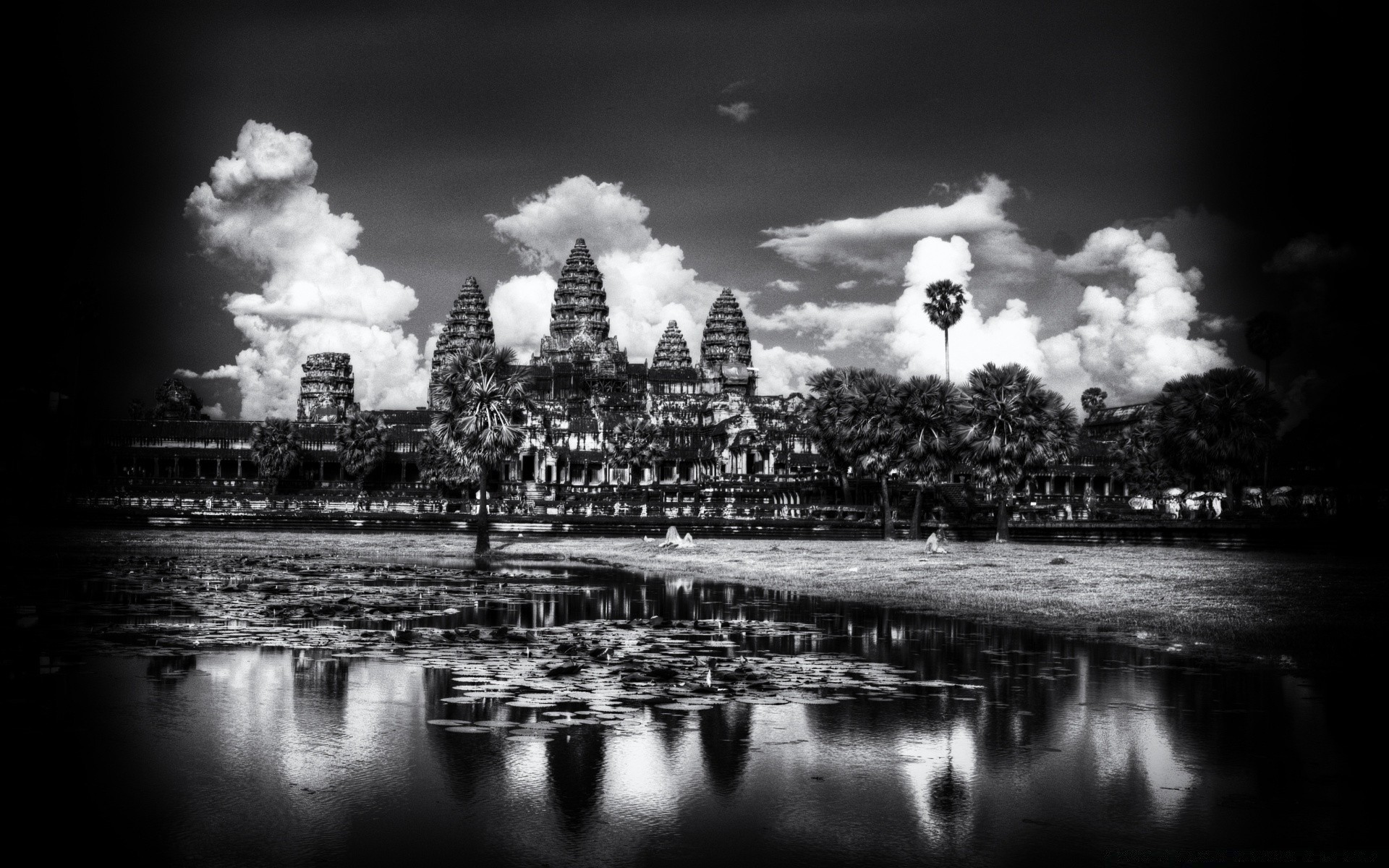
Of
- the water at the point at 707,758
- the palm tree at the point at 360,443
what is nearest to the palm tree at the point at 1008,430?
the water at the point at 707,758

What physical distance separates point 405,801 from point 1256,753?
25.3 ft

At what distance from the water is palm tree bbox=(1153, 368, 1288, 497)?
46.8 m

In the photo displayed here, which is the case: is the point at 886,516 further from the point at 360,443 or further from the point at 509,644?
the point at 360,443

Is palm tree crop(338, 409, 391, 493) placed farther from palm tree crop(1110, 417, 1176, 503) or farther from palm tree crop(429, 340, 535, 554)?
palm tree crop(1110, 417, 1176, 503)

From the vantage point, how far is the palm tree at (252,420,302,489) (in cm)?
10219

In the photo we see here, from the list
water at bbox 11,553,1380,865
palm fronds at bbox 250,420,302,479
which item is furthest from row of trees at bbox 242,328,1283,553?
palm fronds at bbox 250,420,302,479

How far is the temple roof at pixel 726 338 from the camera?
540ft

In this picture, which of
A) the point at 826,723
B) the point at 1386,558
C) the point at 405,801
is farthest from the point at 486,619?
the point at 1386,558

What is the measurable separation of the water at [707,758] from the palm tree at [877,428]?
37080 millimetres

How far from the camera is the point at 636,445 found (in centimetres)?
10812

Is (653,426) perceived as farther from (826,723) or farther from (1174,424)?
(826,723)

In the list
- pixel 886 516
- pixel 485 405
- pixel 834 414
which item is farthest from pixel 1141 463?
pixel 485 405

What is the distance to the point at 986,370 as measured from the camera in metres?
51.7

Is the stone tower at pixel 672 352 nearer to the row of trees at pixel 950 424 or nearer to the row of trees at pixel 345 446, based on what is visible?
the row of trees at pixel 345 446
